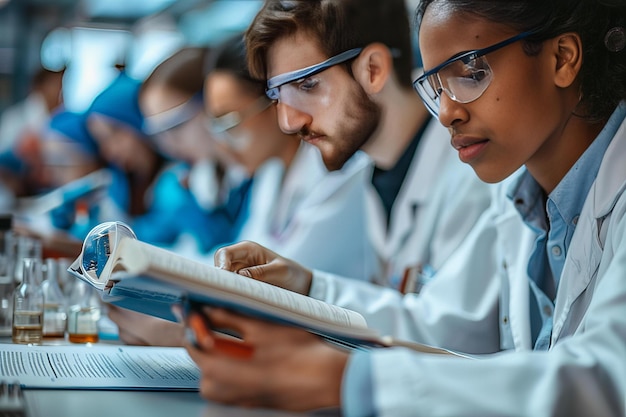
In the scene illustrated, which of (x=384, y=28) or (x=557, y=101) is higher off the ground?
(x=384, y=28)

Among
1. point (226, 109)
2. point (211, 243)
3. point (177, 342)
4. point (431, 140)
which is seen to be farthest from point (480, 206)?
point (211, 243)

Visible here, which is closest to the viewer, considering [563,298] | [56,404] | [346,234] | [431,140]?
[56,404]

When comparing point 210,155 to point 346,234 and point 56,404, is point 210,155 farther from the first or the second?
point 56,404

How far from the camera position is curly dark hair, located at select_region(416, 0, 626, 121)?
1.34 m

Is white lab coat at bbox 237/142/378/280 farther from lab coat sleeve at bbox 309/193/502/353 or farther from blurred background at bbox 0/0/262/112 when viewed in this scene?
blurred background at bbox 0/0/262/112

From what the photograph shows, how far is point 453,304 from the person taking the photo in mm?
1973

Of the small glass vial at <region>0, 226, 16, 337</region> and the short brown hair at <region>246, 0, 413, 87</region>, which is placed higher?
the short brown hair at <region>246, 0, 413, 87</region>

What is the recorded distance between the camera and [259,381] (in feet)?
3.03

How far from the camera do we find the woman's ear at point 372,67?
1.67m

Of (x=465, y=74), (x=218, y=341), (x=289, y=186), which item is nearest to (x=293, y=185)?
(x=289, y=186)

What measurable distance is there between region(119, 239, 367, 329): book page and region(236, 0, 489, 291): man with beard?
26.0 inches

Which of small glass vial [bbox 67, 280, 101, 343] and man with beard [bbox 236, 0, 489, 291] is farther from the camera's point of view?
small glass vial [bbox 67, 280, 101, 343]

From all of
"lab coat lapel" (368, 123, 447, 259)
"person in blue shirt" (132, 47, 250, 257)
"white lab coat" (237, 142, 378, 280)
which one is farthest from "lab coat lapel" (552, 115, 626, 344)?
"person in blue shirt" (132, 47, 250, 257)

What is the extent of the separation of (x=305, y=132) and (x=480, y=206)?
28.8 inches
